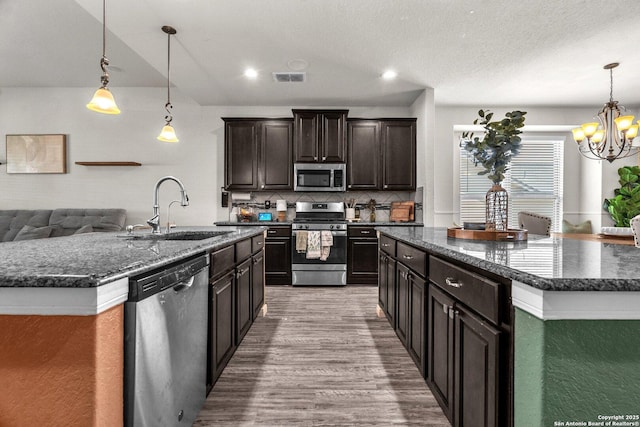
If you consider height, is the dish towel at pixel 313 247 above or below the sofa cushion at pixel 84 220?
below

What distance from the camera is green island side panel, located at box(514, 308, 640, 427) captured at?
765 millimetres

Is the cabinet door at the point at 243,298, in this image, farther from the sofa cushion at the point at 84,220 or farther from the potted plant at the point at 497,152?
the sofa cushion at the point at 84,220

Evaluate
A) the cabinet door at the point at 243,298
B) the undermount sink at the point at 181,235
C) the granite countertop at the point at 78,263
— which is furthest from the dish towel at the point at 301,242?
the granite countertop at the point at 78,263

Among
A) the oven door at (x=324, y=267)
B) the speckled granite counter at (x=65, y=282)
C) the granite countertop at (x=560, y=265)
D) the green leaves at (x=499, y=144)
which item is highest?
the green leaves at (x=499, y=144)

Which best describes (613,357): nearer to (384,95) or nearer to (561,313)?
(561,313)

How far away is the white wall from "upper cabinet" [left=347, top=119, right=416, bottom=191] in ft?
1.40

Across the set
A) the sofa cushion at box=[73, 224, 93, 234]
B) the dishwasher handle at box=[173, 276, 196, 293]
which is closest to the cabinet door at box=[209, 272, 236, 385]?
→ the dishwasher handle at box=[173, 276, 196, 293]

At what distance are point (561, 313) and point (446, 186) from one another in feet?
15.2

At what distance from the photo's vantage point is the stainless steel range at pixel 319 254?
163 inches

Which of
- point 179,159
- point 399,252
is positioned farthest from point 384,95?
point 179,159

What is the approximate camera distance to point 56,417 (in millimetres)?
832

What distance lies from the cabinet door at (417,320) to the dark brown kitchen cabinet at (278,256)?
253 centimetres

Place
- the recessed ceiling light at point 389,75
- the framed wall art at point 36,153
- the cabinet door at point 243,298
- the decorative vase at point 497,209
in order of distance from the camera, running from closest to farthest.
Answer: the decorative vase at point 497,209, the cabinet door at point 243,298, the recessed ceiling light at point 389,75, the framed wall art at point 36,153

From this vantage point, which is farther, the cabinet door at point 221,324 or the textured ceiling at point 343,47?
the textured ceiling at point 343,47
